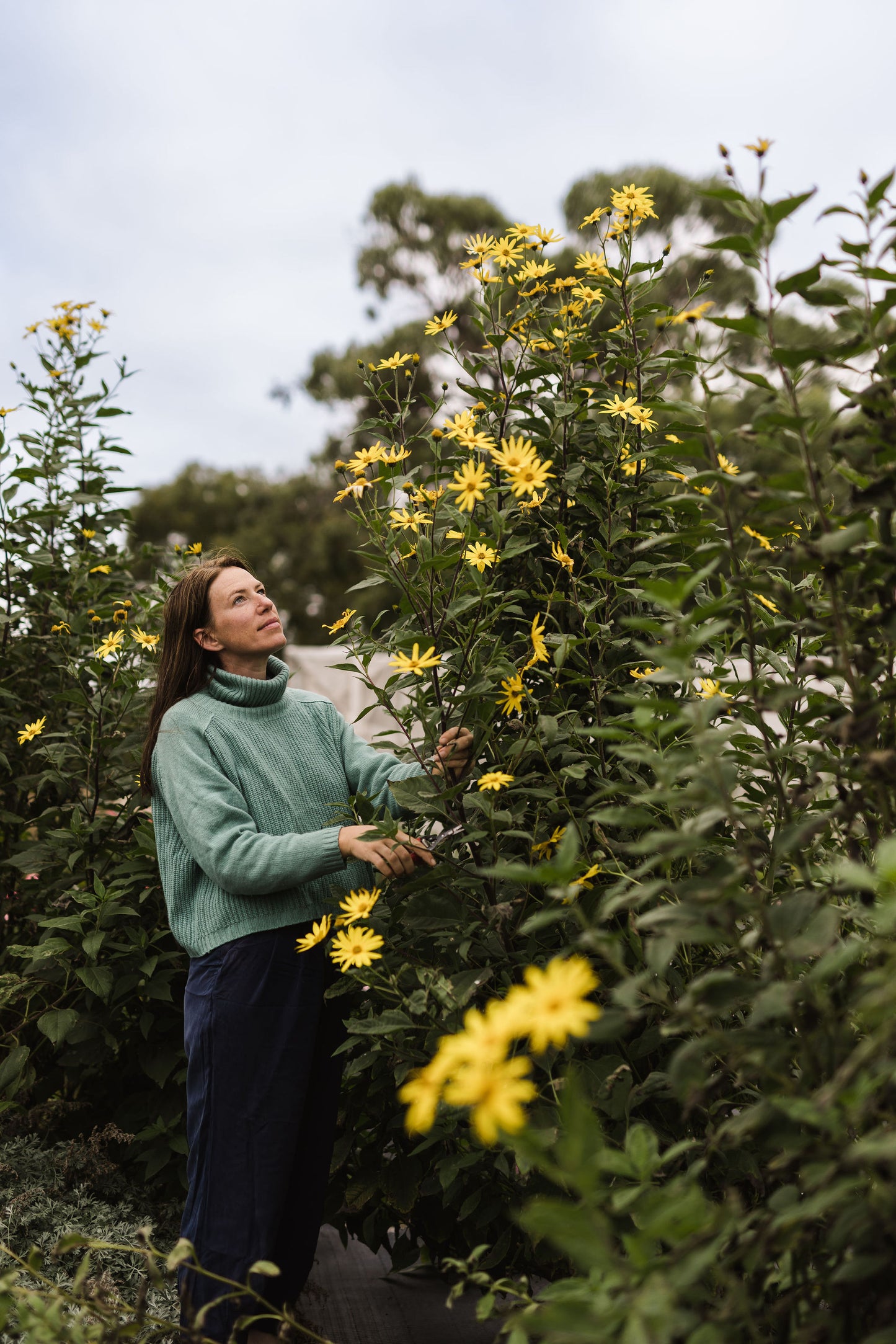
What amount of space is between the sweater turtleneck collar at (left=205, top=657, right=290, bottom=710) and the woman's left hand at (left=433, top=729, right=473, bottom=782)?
538mm

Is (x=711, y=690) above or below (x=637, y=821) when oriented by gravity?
above

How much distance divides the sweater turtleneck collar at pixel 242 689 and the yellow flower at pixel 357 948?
714 millimetres

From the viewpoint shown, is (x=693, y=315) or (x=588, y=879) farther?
(x=588, y=879)

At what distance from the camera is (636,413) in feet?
5.16

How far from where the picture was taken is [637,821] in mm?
904

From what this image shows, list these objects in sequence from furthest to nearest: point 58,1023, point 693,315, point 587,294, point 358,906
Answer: point 58,1023, point 587,294, point 358,906, point 693,315

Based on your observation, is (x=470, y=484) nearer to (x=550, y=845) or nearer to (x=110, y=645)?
(x=550, y=845)

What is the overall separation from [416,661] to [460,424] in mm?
425

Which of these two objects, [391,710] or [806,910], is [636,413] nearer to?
[391,710]

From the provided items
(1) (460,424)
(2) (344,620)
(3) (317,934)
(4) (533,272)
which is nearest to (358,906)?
(3) (317,934)

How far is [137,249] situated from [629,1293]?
13.1 m

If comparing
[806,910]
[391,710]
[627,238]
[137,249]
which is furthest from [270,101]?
[806,910]

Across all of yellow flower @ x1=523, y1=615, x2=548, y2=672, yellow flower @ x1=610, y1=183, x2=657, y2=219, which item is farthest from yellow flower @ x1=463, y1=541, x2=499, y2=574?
yellow flower @ x1=610, y1=183, x2=657, y2=219

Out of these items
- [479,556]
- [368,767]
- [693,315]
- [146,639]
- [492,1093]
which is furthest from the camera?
[146,639]
